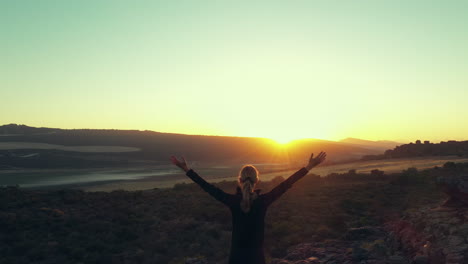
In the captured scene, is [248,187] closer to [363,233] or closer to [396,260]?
[396,260]

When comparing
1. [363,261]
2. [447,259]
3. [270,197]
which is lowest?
[363,261]

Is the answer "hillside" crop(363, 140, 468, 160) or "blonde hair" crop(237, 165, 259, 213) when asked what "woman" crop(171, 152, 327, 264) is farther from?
"hillside" crop(363, 140, 468, 160)

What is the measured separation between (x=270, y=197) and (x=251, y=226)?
41cm

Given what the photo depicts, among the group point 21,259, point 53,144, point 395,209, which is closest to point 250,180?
point 21,259

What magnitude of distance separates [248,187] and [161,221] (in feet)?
50.5

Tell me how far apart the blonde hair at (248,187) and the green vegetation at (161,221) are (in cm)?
952

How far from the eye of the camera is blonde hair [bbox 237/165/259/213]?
423 centimetres

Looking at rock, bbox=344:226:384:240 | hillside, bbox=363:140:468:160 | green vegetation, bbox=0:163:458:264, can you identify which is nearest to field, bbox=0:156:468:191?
hillside, bbox=363:140:468:160

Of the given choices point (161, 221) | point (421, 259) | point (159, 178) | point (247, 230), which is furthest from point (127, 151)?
point (247, 230)

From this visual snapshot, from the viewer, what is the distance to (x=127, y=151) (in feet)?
399

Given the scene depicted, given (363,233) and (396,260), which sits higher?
(396,260)

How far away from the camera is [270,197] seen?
14.8 feet

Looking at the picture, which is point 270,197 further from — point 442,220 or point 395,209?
point 395,209

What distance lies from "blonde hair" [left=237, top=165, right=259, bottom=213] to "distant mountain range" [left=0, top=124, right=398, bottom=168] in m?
77.0
